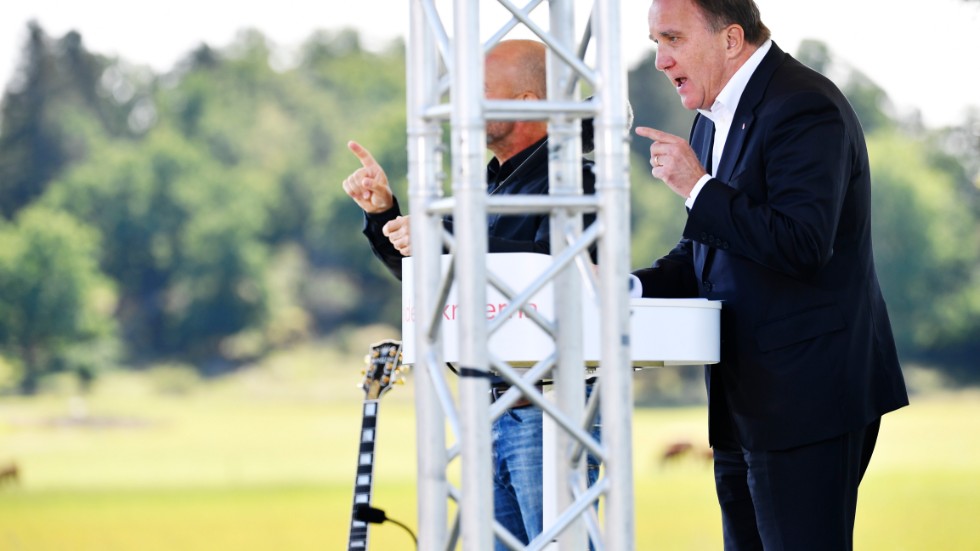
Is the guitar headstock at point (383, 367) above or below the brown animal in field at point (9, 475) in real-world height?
above

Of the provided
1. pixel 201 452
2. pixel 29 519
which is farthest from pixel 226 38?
pixel 29 519

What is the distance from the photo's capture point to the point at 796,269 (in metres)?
2.20

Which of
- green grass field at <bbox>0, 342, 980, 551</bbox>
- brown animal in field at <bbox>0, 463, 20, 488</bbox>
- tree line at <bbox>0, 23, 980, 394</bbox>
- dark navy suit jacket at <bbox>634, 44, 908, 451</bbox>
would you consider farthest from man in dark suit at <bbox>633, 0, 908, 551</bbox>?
green grass field at <bbox>0, 342, 980, 551</bbox>

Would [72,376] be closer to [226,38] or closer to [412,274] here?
[226,38]

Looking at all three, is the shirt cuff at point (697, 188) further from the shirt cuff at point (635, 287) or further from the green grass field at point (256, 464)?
the green grass field at point (256, 464)

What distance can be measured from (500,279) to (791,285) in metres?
0.57

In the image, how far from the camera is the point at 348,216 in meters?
13.3

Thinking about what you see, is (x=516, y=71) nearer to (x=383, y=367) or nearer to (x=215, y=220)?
(x=383, y=367)

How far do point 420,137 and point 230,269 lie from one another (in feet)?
37.5

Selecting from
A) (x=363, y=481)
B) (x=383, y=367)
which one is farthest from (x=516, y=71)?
(x=363, y=481)

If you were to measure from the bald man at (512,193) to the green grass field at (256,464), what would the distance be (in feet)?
31.3

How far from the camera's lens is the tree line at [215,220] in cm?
1215

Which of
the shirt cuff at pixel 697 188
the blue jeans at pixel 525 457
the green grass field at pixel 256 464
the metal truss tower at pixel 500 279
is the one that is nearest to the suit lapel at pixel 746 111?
the shirt cuff at pixel 697 188

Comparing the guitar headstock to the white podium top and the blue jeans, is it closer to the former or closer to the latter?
the blue jeans
